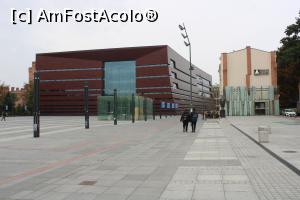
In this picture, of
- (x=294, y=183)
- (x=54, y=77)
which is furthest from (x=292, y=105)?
(x=294, y=183)

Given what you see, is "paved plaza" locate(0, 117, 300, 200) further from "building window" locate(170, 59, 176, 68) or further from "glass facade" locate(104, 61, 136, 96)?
"building window" locate(170, 59, 176, 68)

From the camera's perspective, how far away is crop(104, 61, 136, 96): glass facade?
109438 millimetres

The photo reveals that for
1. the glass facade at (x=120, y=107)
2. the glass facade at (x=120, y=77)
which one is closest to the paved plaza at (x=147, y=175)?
the glass facade at (x=120, y=107)

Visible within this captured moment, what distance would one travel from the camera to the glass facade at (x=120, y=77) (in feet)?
359

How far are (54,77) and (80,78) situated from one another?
761 centimetres

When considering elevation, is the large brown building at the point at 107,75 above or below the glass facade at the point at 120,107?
above

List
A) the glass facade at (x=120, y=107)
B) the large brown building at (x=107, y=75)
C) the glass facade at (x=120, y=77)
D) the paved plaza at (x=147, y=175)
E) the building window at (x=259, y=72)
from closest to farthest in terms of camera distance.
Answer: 1. the paved plaza at (x=147, y=175)
2. the glass facade at (x=120, y=107)
3. the building window at (x=259, y=72)
4. the large brown building at (x=107, y=75)
5. the glass facade at (x=120, y=77)

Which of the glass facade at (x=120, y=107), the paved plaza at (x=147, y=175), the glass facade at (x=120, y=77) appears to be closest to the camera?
the paved plaza at (x=147, y=175)

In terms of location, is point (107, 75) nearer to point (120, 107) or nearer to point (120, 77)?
point (120, 77)

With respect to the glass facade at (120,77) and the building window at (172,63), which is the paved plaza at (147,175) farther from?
the building window at (172,63)

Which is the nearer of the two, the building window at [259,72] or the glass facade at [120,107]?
the glass facade at [120,107]

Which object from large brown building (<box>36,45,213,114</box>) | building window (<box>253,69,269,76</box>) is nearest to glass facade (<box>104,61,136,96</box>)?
large brown building (<box>36,45,213,114</box>)

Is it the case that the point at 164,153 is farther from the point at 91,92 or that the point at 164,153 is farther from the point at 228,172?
the point at 91,92

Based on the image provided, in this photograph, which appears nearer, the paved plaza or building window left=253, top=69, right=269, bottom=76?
the paved plaza
